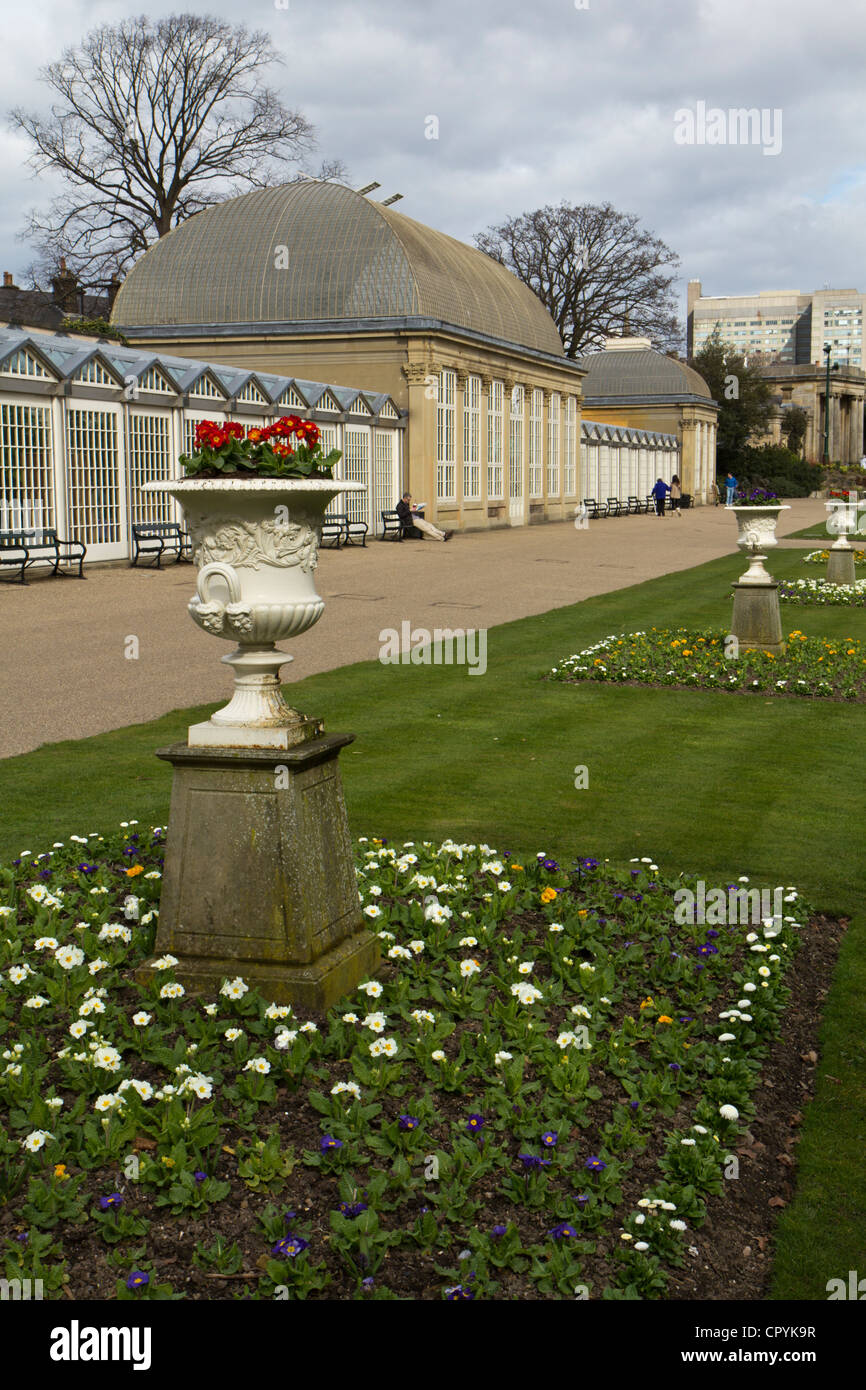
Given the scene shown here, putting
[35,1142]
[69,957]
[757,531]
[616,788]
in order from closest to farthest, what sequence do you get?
[35,1142], [69,957], [616,788], [757,531]

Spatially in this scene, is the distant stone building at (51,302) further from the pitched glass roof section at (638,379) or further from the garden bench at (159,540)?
the pitched glass roof section at (638,379)

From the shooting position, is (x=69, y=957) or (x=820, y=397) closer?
(x=69, y=957)

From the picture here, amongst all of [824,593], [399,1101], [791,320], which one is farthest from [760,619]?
[791,320]

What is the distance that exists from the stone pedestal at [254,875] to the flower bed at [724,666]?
27.9 feet

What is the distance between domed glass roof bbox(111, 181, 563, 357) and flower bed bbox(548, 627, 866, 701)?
2517cm

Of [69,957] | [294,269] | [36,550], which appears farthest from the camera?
[294,269]

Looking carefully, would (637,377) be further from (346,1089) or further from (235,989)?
(346,1089)

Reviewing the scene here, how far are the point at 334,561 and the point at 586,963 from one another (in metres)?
22.3

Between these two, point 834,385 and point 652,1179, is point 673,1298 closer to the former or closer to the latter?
point 652,1179

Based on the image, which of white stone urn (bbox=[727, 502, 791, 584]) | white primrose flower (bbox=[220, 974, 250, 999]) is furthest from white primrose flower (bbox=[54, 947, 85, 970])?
white stone urn (bbox=[727, 502, 791, 584])

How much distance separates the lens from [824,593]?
821 inches

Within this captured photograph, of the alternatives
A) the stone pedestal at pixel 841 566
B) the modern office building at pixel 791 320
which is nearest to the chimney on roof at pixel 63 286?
the stone pedestal at pixel 841 566

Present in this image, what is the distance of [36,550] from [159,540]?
11.5ft


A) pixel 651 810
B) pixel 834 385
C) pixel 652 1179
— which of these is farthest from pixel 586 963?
pixel 834 385
